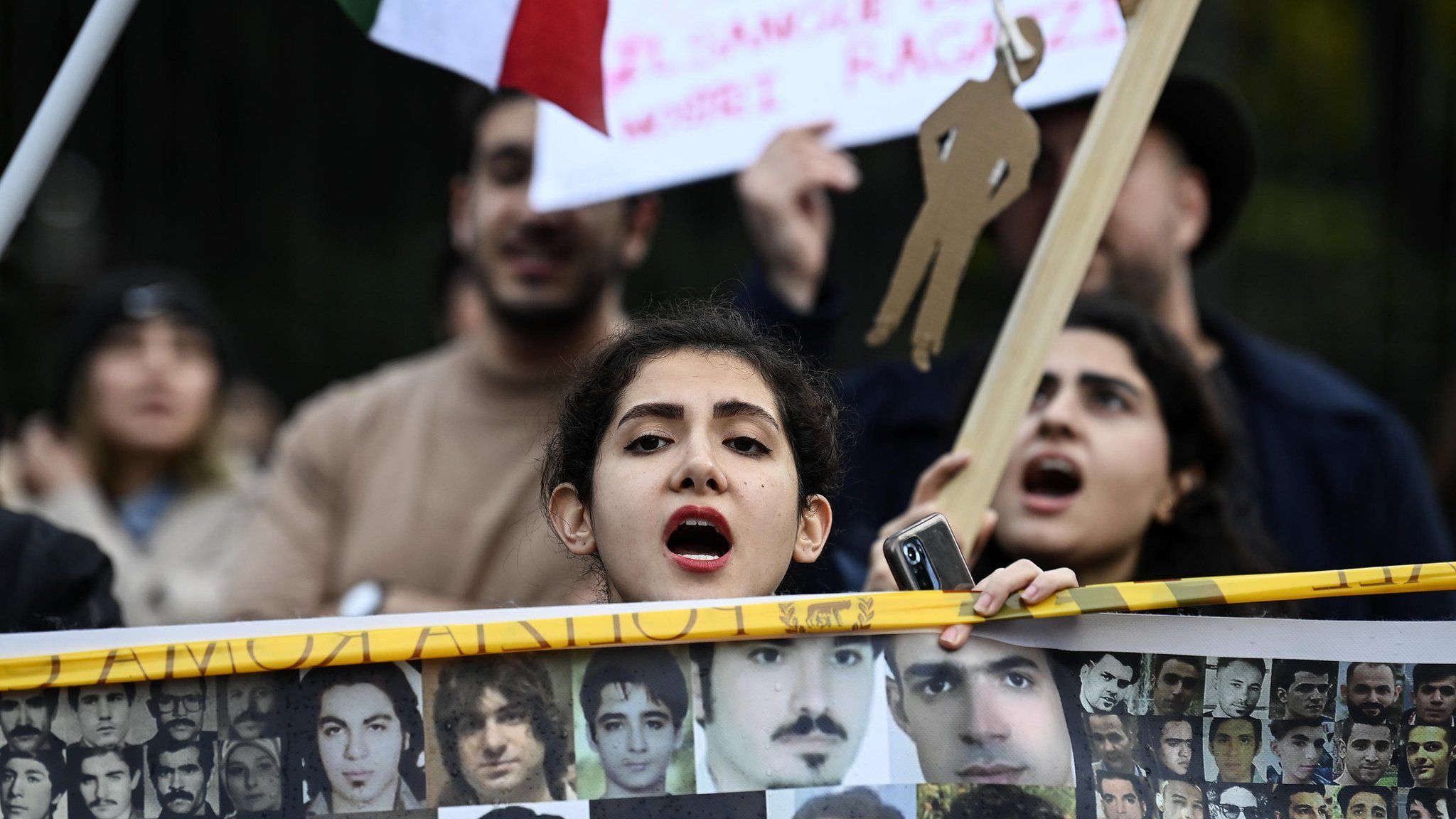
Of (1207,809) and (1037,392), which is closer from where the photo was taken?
(1207,809)

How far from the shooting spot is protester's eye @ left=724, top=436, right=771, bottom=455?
6.45ft

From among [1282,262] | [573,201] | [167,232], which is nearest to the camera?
[573,201]

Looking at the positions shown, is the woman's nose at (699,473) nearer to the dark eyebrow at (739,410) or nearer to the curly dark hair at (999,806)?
the dark eyebrow at (739,410)

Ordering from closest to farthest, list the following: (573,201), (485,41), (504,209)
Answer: (485,41) < (573,201) < (504,209)

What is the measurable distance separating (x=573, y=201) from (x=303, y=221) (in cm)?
801

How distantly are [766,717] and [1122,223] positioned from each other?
2.04 meters

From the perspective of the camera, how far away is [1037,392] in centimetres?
277

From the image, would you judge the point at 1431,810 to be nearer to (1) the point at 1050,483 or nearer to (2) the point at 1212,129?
(1) the point at 1050,483

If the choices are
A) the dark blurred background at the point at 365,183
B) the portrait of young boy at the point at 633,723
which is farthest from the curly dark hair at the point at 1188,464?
the dark blurred background at the point at 365,183

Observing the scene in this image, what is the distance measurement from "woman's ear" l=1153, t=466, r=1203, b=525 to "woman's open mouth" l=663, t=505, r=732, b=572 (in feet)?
3.76

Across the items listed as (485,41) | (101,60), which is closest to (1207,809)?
(485,41)

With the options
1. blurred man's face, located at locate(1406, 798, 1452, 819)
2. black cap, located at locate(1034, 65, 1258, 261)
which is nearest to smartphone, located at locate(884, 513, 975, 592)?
blurred man's face, located at locate(1406, 798, 1452, 819)

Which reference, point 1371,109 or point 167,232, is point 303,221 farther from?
point 1371,109

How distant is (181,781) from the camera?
5.34 ft
